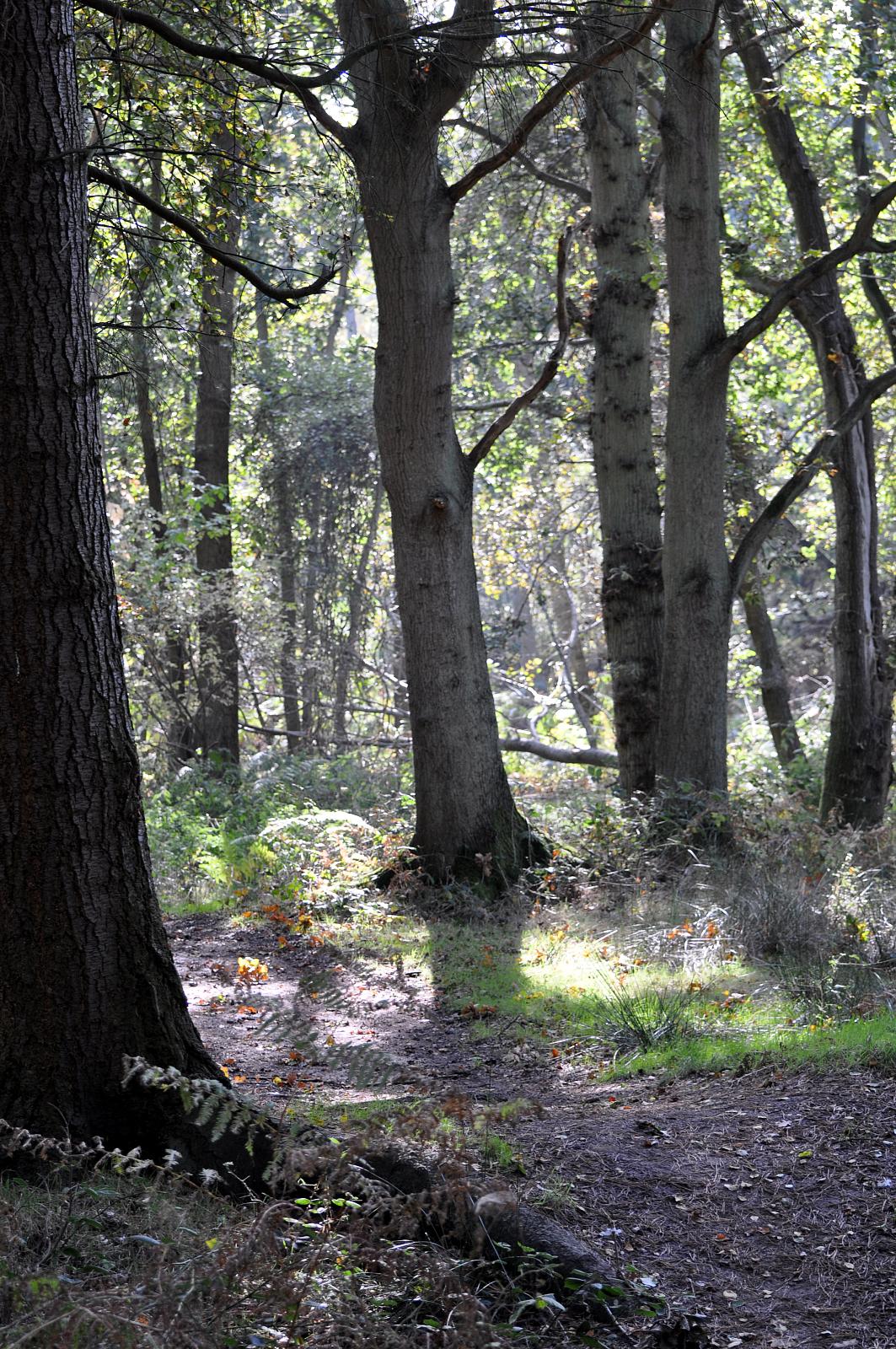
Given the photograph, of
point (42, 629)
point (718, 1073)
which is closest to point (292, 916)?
point (718, 1073)

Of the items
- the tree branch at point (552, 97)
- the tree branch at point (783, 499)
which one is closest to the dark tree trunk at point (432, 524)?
the tree branch at point (552, 97)

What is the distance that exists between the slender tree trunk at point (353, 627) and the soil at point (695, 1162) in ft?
35.1

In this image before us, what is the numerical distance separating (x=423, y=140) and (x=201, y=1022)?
6175 millimetres

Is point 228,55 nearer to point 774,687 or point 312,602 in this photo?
point 774,687

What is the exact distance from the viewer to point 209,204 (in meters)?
6.43

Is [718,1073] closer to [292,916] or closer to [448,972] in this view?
[448,972]

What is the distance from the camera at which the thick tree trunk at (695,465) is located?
401 inches

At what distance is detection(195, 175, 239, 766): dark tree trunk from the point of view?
589 inches

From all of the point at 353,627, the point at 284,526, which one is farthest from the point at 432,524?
the point at 284,526

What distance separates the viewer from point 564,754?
1338 centimetres

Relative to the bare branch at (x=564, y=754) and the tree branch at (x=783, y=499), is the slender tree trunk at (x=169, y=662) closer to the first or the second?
the bare branch at (x=564, y=754)

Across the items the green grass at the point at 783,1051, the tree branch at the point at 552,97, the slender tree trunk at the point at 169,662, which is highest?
the tree branch at the point at 552,97

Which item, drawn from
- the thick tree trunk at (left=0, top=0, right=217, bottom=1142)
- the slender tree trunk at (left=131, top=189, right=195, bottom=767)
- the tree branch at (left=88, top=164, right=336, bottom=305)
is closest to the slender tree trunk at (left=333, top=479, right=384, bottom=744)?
the slender tree trunk at (left=131, top=189, right=195, bottom=767)

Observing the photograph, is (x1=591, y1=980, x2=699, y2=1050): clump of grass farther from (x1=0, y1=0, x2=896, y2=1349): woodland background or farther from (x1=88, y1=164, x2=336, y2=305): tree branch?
(x1=88, y1=164, x2=336, y2=305): tree branch
